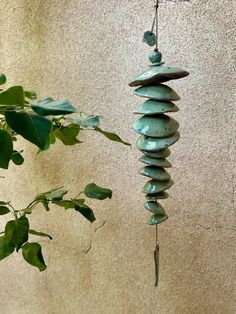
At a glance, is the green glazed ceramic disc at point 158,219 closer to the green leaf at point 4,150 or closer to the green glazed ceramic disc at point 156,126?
the green glazed ceramic disc at point 156,126

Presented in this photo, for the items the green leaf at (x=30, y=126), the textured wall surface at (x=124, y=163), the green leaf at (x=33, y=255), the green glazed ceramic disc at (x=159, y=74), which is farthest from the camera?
the textured wall surface at (x=124, y=163)

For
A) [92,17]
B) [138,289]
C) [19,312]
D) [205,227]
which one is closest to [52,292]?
[19,312]

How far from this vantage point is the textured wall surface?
0.88m

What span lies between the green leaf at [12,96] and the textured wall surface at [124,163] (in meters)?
0.46

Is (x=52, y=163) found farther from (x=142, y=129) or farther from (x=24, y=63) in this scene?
(x=142, y=129)

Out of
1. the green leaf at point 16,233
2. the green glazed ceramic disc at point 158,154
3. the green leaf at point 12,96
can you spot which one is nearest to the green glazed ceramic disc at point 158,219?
the green glazed ceramic disc at point 158,154

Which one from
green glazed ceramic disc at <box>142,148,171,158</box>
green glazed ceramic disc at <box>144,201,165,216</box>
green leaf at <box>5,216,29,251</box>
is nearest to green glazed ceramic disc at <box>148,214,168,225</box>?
green glazed ceramic disc at <box>144,201,165,216</box>

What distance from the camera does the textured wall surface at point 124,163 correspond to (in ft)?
2.89

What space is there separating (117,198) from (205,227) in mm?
212

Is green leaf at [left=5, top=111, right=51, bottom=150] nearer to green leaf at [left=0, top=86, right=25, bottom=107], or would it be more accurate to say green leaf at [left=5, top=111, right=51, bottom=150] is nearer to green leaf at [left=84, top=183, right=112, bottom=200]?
green leaf at [left=0, top=86, right=25, bottom=107]

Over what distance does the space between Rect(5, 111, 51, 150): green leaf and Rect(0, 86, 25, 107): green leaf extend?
21mm

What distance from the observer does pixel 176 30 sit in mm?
885

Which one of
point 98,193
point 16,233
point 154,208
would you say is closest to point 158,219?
point 154,208

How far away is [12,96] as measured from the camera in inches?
20.2
